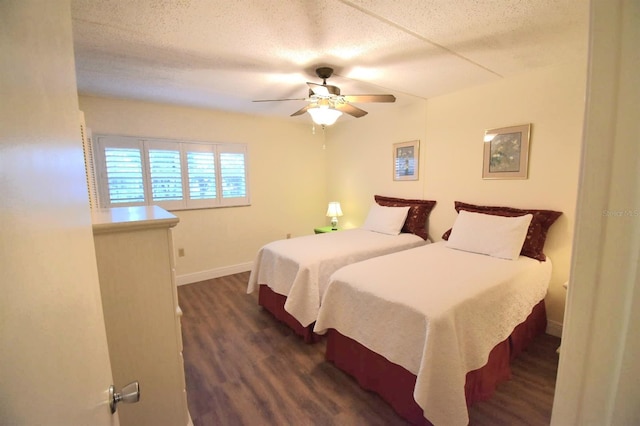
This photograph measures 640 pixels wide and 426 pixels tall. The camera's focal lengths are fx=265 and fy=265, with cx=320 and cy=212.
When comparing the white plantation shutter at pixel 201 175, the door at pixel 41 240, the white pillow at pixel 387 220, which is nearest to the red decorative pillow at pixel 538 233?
the white pillow at pixel 387 220

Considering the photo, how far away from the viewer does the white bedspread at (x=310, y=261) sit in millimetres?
2271

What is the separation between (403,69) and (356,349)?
2311 millimetres

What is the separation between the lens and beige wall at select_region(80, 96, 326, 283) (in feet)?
10.5

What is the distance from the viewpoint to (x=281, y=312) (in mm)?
2598

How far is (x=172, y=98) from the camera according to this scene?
308 cm

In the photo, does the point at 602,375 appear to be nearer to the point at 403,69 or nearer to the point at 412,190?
the point at 403,69

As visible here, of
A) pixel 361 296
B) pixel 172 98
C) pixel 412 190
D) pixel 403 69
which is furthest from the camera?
pixel 412 190

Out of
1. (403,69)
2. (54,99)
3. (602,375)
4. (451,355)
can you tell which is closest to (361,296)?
(451,355)

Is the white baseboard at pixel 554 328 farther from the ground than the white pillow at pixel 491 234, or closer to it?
closer to it

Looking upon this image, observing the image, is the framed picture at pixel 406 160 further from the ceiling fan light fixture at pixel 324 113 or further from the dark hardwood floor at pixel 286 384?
the dark hardwood floor at pixel 286 384

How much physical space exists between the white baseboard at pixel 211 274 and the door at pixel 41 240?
3.31 meters

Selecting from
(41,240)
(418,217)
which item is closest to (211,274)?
(418,217)

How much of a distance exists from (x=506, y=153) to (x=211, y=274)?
3.90 m

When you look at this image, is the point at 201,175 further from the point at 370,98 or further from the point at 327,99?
the point at 370,98
